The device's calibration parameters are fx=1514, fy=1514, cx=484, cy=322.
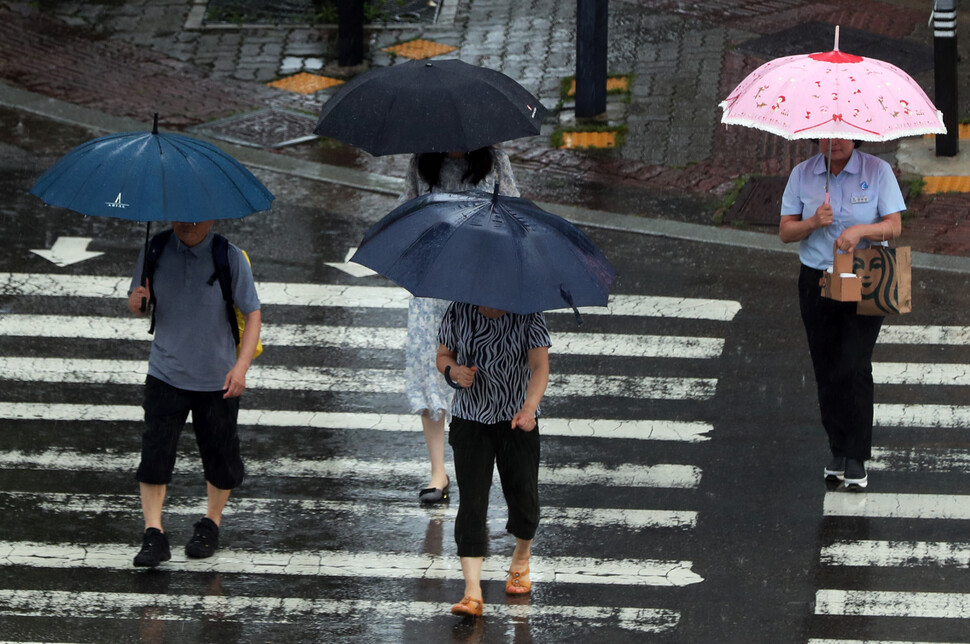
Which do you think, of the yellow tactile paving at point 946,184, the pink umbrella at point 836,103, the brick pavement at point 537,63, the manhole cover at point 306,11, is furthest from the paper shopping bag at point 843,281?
the manhole cover at point 306,11

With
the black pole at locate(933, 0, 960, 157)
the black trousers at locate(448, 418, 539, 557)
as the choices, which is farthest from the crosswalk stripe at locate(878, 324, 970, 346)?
the black trousers at locate(448, 418, 539, 557)

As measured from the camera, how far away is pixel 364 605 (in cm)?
671

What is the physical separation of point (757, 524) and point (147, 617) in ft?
9.82

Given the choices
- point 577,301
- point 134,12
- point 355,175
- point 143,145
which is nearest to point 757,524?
point 577,301

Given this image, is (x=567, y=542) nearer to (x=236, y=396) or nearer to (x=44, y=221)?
(x=236, y=396)

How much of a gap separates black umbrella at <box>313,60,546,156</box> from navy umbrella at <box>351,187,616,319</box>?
95 cm

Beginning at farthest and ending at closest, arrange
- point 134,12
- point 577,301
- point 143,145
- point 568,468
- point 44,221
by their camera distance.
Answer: point 134,12
point 44,221
point 568,468
point 143,145
point 577,301

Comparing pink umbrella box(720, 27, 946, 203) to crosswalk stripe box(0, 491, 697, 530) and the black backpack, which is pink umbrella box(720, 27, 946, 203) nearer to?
crosswalk stripe box(0, 491, 697, 530)

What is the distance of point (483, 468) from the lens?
644 cm

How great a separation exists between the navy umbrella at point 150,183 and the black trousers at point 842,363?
9.52 feet

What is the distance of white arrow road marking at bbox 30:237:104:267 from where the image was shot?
1129 centimetres

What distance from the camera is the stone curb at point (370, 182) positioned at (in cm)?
1179

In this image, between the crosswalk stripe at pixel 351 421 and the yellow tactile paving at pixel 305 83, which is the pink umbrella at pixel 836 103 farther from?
the yellow tactile paving at pixel 305 83

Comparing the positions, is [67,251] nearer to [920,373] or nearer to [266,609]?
[266,609]
